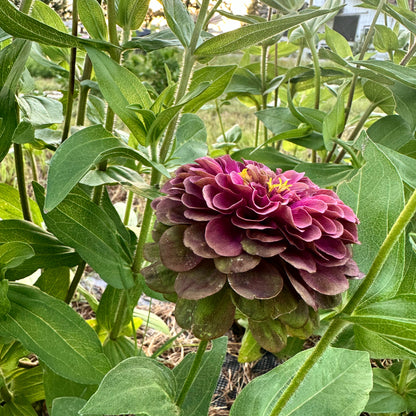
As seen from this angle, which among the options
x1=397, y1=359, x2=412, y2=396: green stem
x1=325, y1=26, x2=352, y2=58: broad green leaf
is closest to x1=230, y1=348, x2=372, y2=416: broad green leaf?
x1=397, y1=359, x2=412, y2=396: green stem

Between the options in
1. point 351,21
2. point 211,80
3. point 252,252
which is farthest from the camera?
point 351,21

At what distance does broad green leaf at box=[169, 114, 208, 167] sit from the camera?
0.55 m

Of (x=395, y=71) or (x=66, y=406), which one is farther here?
(x=395, y=71)

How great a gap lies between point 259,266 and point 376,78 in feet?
1.31

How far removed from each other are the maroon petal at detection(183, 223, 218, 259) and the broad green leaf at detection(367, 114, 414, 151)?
1.34 ft

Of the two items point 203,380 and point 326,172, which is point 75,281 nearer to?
point 203,380

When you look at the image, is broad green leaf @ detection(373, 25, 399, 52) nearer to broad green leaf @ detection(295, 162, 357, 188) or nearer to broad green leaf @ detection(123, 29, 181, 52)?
broad green leaf @ detection(295, 162, 357, 188)

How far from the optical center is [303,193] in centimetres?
35

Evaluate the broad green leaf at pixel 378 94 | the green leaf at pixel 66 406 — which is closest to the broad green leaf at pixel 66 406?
the green leaf at pixel 66 406

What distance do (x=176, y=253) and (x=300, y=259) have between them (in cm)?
8

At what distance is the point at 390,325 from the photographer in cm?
31

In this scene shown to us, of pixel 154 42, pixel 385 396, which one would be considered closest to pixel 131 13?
pixel 154 42

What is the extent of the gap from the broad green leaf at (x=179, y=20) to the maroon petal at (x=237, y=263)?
25 cm

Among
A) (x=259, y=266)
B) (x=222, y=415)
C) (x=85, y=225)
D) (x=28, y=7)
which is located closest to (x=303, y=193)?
(x=259, y=266)
